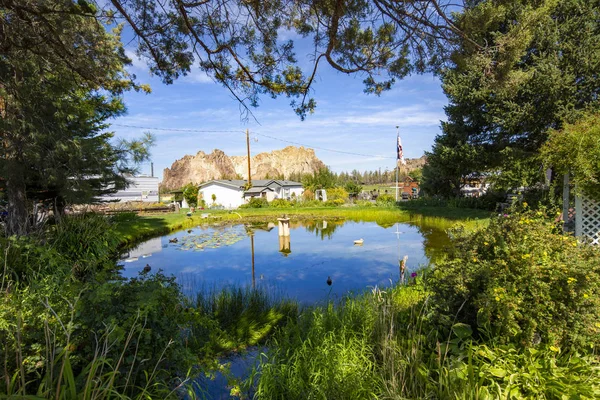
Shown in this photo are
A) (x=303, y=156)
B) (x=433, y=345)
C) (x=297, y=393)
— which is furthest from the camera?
(x=303, y=156)

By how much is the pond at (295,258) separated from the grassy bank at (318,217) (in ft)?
2.27

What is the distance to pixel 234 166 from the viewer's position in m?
Result: 120

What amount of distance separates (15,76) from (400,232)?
40.4 ft

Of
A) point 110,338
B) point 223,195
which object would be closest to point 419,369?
point 110,338

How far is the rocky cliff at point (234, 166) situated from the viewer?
107125 mm

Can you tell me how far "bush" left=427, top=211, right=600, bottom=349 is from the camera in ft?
7.23

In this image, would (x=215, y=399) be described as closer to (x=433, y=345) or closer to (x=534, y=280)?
(x=433, y=345)

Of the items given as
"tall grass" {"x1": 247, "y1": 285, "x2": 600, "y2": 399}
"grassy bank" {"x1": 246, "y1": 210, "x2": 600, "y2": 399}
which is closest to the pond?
"tall grass" {"x1": 247, "y1": 285, "x2": 600, "y2": 399}

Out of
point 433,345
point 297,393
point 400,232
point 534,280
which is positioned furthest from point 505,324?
point 400,232

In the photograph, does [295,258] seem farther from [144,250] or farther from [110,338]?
[110,338]

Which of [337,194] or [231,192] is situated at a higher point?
[231,192]

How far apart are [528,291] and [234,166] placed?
399ft

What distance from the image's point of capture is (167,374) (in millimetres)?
2102

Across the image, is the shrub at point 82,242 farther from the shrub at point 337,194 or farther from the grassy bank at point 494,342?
the shrub at point 337,194
